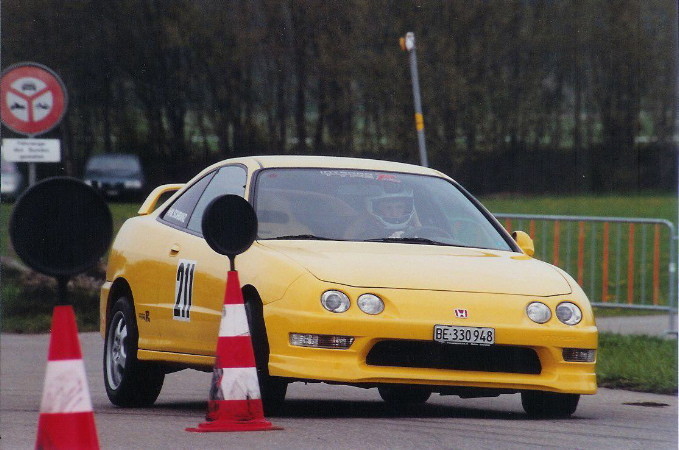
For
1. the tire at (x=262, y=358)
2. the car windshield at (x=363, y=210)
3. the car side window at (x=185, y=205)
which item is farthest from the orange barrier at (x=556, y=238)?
the tire at (x=262, y=358)

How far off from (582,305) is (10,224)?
413 cm

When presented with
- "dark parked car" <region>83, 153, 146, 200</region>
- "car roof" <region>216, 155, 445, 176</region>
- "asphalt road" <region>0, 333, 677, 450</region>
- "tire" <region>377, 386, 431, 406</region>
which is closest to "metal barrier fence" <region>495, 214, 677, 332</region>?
"asphalt road" <region>0, 333, 677, 450</region>

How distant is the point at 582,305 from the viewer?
8688 millimetres

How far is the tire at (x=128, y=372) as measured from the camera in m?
9.59

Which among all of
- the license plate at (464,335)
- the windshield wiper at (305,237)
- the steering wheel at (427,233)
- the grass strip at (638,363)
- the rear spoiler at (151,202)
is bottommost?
the grass strip at (638,363)

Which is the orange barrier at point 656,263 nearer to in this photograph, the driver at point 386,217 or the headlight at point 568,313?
the driver at point 386,217

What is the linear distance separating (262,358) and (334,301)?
0.47m

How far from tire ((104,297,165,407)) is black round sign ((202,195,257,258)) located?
1.96 meters

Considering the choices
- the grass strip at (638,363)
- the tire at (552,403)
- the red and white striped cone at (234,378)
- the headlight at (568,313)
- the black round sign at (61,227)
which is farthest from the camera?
the grass strip at (638,363)

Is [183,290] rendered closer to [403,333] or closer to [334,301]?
[334,301]

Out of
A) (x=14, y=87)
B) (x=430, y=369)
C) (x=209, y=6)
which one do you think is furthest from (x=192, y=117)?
(x=430, y=369)

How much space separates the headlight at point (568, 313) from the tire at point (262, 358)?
1.52 m

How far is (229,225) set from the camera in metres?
7.89

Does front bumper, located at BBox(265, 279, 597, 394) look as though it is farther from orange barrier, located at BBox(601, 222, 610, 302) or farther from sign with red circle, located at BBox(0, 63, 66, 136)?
orange barrier, located at BBox(601, 222, 610, 302)
